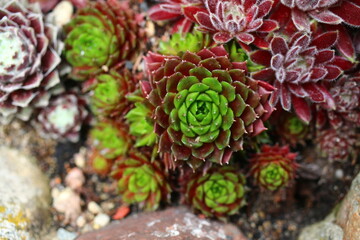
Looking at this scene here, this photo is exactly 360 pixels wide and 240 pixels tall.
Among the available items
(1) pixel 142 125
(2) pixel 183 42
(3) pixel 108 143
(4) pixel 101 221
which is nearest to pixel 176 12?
(2) pixel 183 42

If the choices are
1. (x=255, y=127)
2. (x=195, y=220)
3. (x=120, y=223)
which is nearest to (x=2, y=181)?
(x=120, y=223)

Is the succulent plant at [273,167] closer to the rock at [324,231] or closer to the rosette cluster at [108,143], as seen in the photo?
the rock at [324,231]

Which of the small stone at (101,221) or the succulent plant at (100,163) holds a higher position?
the succulent plant at (100,163)

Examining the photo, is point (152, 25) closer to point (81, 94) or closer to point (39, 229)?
point (81, 94)

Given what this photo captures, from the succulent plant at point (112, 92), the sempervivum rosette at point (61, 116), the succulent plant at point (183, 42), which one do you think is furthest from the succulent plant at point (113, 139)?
the succulent plant at point (183, 42)

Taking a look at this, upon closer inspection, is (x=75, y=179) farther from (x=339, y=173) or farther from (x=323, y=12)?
(x=323, y=12)

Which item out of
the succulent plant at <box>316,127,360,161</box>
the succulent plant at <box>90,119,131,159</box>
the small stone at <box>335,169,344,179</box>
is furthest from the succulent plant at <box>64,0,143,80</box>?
the small stone at <box>335,169,344,179</box>

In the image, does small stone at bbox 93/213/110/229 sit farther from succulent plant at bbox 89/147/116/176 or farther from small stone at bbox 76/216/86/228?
succulent plant at bbox 89/147/116/176
